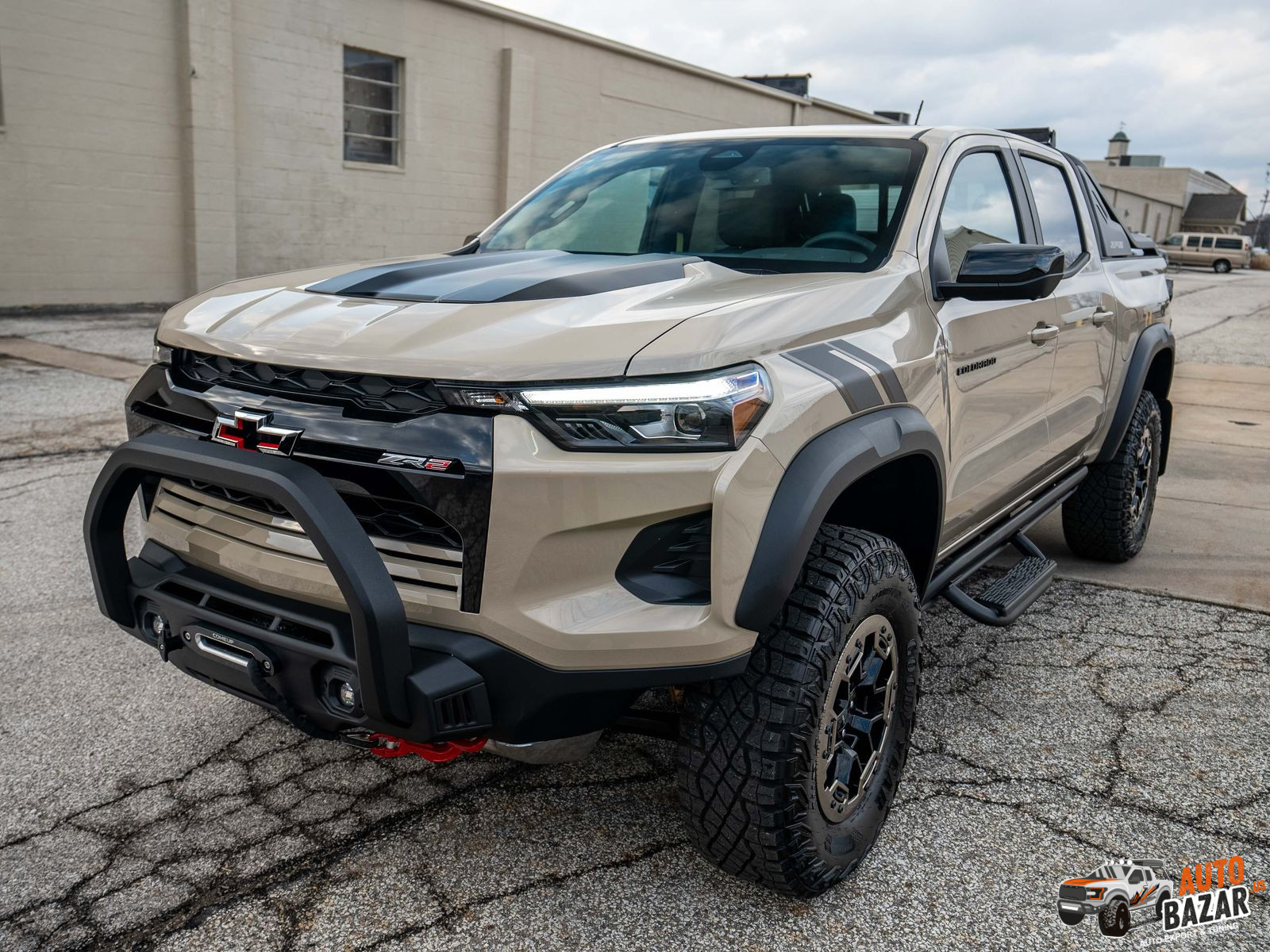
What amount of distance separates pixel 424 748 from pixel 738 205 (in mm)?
1912

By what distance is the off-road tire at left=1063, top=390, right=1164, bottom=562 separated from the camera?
15.6ft

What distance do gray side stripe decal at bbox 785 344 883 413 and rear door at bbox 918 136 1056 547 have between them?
1.71 feet

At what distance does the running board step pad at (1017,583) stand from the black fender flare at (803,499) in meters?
1.13

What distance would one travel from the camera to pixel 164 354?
8.30 ft

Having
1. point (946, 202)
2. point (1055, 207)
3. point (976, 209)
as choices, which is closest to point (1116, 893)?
point (946, 202)

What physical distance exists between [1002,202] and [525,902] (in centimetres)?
266

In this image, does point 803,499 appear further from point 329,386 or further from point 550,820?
point 550,820

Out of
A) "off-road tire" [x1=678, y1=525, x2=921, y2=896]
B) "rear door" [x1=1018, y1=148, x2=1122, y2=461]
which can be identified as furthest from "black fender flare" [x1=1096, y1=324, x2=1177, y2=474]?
"off-road tire" [x1=678, y1=525, x2=921, y2=896]

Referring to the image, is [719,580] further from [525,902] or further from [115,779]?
[115,779]

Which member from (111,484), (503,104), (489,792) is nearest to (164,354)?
(111,484)

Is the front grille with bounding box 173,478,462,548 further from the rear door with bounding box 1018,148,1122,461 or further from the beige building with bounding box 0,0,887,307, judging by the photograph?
the beige building with bounding box 0,0,887,307

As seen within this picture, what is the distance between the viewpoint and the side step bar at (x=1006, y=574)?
3.30m

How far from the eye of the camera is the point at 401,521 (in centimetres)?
Answer: 209

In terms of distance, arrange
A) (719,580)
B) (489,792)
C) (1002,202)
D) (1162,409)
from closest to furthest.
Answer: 1. (719,580)
2. (489,792)
3. (1002,202)
4. (1162,409)
